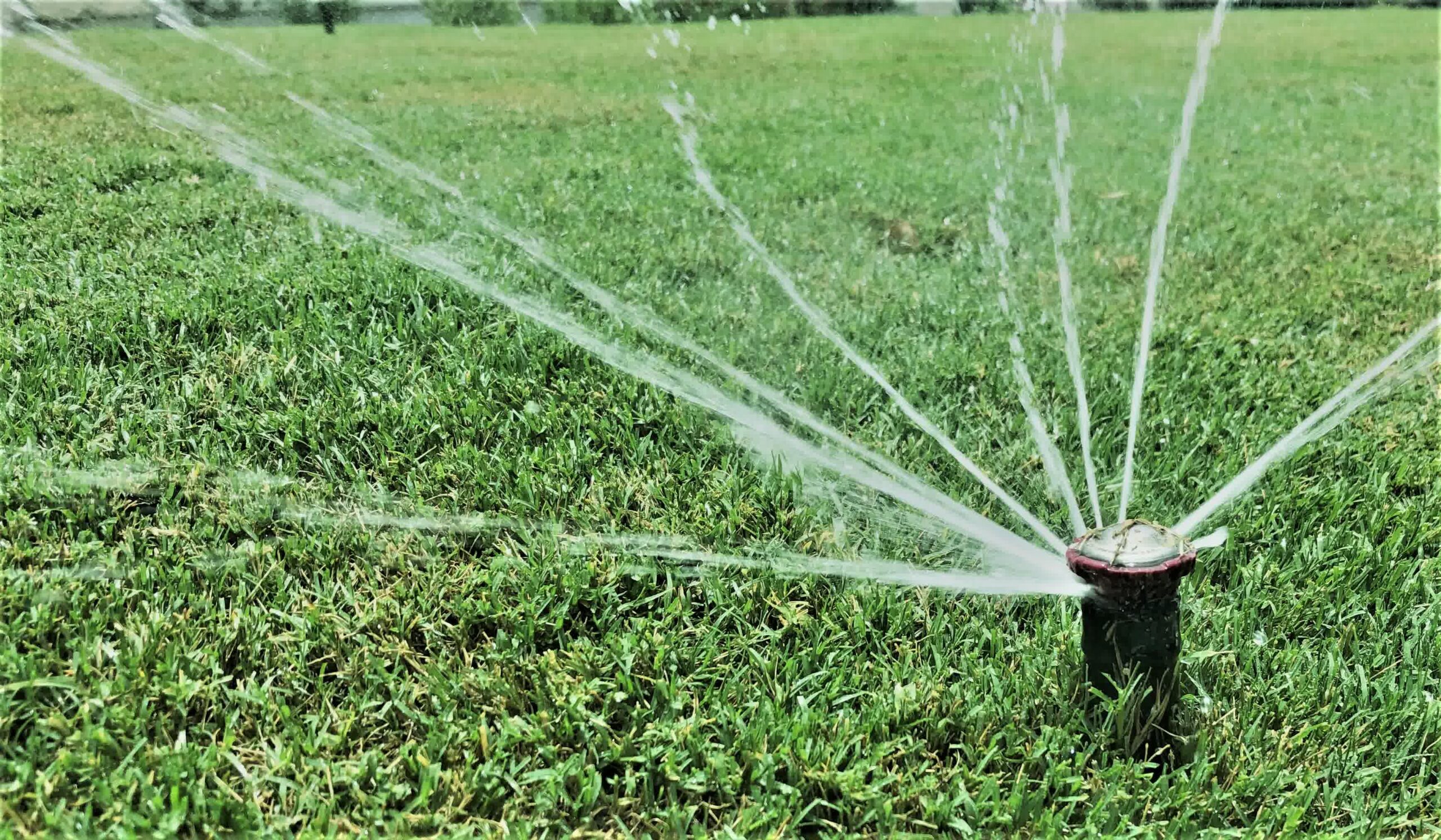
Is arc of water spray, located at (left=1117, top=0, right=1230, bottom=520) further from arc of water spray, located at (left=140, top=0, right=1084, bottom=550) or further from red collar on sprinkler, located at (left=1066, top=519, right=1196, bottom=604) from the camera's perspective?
red collar on sprinkler, located at (left=1066, top=519, right=1196, bottom=604)

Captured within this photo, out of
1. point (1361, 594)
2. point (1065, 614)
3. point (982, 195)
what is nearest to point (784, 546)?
point (1065, 614)

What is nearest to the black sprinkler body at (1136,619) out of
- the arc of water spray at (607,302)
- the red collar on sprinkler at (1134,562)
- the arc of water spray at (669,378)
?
the red collar on sprinkler at (1134,562)

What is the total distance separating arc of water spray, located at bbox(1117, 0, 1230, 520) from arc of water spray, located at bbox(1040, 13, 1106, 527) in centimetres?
7

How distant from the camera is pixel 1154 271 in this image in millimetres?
3568

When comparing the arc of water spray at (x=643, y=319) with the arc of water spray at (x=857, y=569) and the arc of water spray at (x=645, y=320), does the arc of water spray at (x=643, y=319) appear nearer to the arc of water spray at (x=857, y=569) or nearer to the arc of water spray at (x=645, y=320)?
A: the arc of water spray at (x=645, y=320)

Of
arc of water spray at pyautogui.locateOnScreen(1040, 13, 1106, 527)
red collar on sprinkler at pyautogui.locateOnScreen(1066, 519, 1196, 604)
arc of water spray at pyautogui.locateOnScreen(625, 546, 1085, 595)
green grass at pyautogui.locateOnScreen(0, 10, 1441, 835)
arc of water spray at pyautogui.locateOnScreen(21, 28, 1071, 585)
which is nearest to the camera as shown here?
red collar on sprinkler at pyautogui.locateOnScreen(1066, 519, 1196, 604)

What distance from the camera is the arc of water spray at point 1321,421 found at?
2.01 meters

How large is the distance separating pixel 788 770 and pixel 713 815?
120 millimetres

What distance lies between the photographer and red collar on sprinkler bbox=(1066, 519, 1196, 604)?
118 cm

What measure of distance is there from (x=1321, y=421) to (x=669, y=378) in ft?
5.19

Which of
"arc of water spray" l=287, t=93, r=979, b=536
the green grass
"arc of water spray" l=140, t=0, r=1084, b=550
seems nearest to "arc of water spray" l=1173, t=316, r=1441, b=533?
the green grass

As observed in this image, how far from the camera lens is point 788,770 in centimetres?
138

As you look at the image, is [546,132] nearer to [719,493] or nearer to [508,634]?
[719,493]

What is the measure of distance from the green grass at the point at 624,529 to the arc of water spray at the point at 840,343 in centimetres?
5
